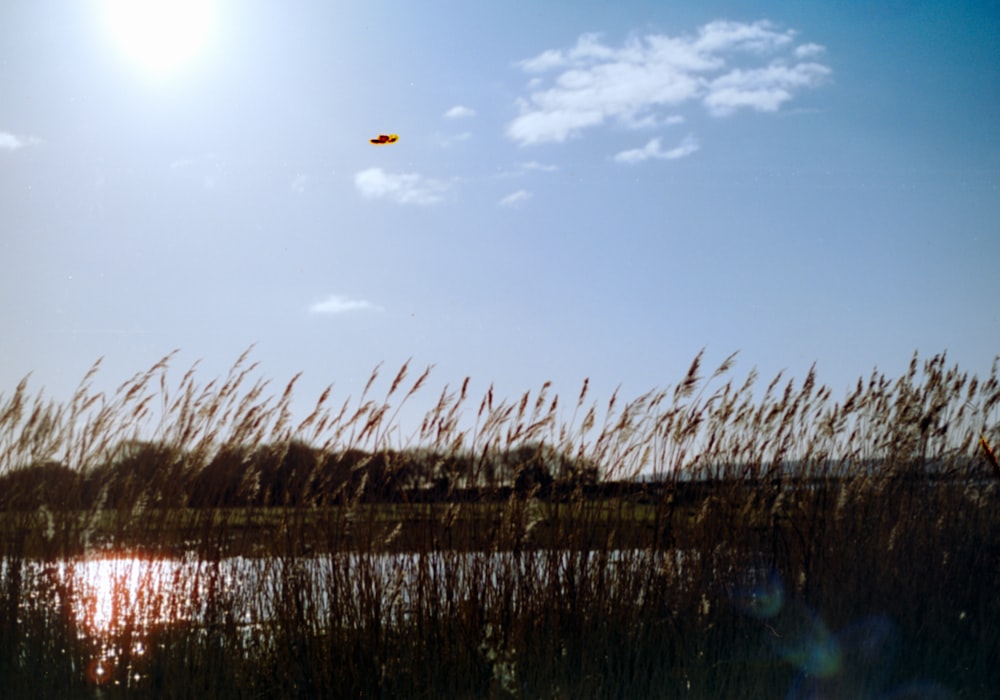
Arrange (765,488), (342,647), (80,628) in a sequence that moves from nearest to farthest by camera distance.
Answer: (342,647) → (80,628) → (765,488)

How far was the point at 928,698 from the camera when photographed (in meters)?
4.21

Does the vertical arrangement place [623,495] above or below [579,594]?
above

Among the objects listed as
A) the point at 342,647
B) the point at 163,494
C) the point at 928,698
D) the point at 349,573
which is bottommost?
the point at 928,698

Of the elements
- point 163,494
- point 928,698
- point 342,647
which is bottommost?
point 928,698

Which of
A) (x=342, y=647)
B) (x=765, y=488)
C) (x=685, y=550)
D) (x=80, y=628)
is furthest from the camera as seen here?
(x=765, y=488)

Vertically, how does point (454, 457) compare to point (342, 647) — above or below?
above

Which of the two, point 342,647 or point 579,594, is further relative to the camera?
point 579,594

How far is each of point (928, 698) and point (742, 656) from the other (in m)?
0.84

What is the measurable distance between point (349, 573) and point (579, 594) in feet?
3.45

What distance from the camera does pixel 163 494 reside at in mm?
4320

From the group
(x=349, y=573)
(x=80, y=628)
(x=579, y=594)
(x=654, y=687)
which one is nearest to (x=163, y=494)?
(x=80, y=628)

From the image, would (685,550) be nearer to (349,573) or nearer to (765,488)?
(765,488)

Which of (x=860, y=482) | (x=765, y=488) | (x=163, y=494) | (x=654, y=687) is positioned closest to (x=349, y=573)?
(x=163, y=494)

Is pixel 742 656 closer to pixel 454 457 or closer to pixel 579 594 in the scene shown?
pixel 579 594
